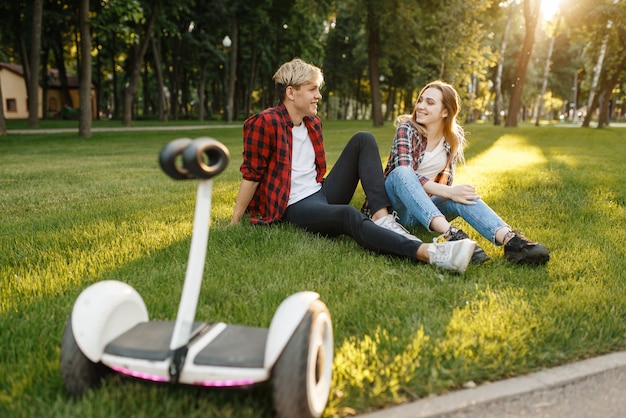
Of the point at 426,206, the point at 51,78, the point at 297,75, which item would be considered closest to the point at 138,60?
the point at 297,75

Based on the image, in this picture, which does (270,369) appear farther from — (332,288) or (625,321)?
(625,321)

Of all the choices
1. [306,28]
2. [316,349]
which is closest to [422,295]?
[316,349]

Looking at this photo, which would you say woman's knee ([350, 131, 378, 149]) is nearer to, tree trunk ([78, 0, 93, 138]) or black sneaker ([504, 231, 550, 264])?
black sneaker ([504, 231, 550, 264])

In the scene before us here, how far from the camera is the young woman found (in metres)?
3.54

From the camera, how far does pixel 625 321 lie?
102 inches

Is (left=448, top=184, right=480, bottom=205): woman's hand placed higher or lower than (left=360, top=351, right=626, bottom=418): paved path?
higher

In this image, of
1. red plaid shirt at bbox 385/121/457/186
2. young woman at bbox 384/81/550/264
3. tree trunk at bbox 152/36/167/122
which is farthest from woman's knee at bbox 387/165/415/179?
tree trunk at bbox 152/36/167/122

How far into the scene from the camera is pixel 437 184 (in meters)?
3.92

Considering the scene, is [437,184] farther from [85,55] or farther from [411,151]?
[85,55]

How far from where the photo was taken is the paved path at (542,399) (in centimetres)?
188

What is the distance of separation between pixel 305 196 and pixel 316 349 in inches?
94.8

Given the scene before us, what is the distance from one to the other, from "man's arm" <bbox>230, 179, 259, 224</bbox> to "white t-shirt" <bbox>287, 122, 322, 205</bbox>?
11.8 inches

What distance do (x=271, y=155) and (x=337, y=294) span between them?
1.51 meters

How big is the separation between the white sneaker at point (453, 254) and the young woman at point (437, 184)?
250 millimetres
